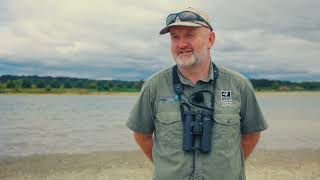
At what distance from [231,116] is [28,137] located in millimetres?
20899

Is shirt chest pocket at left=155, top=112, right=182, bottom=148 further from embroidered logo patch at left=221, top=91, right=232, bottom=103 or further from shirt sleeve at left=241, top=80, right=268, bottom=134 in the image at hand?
shirt sleeve at left=241, top=80, right=268, bottom=134

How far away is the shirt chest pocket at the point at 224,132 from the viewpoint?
3.57m

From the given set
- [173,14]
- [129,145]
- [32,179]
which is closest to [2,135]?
[129,145]

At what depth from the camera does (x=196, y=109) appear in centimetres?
357

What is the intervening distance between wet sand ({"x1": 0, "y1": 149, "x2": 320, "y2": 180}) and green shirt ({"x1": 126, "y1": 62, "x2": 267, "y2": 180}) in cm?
824

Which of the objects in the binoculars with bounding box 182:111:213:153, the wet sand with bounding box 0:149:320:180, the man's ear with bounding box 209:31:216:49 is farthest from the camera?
the wet sand with bounding box 0:149:320:180

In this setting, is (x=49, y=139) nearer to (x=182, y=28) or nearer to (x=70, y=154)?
(x=70, y=154)

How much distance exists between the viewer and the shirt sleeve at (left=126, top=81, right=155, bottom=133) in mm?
3795

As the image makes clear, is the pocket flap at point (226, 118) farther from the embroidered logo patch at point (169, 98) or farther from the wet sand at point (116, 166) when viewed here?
the wet sand at point (116, 166)

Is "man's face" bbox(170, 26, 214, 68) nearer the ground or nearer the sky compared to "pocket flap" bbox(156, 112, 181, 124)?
nearer the sky

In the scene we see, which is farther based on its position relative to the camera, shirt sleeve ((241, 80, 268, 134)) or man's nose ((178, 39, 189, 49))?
shirt sleeve ((241, 80, 268, 134))

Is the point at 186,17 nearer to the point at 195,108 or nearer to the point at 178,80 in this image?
the point at 178,80

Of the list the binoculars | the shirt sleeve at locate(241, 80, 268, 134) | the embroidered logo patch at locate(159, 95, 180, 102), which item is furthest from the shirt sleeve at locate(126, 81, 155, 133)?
the shirt sleeve at locate(241, 80, 268, 134)

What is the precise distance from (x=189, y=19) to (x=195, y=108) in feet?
2.19
